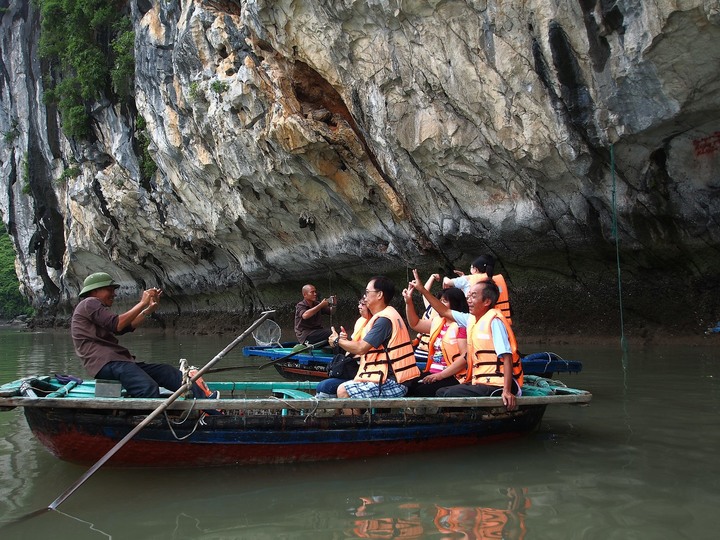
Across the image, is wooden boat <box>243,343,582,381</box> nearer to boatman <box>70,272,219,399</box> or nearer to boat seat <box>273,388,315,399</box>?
boat seat <box>273,388,315,399</box>

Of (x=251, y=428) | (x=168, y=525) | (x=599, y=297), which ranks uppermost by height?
(x=599, y=297)

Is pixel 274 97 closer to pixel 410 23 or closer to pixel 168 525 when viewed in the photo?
pixel 410 23

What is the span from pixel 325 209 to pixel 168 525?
10503 mm

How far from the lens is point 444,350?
5523 millimetres

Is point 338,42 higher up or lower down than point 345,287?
higher up

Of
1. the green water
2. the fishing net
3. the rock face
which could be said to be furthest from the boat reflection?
the fishing net

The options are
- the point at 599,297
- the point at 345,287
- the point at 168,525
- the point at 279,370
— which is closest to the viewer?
the point at 168,525

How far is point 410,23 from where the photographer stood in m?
9.12

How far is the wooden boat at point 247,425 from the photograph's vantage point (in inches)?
177

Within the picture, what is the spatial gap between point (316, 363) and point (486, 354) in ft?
13.1

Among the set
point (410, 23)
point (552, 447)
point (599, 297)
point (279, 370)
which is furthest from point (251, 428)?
point (599, 297)

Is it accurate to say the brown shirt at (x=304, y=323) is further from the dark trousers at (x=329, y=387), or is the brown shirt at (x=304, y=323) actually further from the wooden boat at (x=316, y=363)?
the dark trousers at (x=329, y=387)

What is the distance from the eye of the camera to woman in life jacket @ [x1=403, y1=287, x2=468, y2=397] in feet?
17.4

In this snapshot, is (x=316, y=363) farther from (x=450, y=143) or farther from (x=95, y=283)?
(x=95, y=283)
